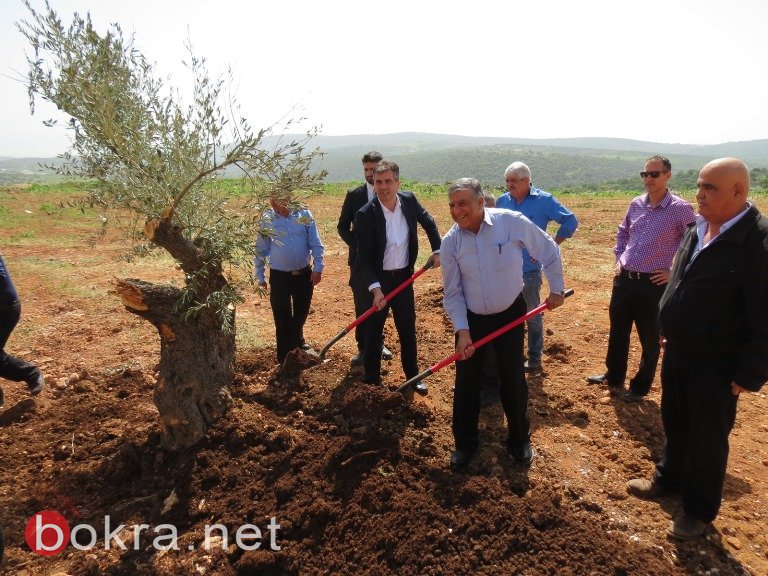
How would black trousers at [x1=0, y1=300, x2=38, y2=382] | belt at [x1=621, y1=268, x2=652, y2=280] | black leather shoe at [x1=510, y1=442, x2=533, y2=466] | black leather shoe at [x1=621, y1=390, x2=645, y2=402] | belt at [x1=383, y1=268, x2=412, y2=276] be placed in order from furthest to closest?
black leather shoe at [x1=621, y1=390, x2=645, y2=402] → belt at [x1=383, y1=268, x2=412, y2=276] → black trousers at [x1=0, y1=300, x2=38, y2=382] → belt at [x1=621, y1=268, x2=652, y2=280] → black leather shoe at [x1=510, y1=442, x2=533, y2=466]

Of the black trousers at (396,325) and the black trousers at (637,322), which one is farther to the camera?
the black trousers at (396,325)

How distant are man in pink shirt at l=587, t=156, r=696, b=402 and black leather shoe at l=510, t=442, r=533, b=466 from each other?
168 centimetres

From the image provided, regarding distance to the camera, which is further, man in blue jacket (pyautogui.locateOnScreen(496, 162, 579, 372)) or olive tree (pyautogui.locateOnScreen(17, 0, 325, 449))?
man in blue jacket (pyautogui.locateOnScreen(496, 162, 579, 372))

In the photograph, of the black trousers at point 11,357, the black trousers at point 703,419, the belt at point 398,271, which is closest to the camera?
the black trousers at point 703,419

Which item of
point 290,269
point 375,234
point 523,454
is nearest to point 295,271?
point 290,269

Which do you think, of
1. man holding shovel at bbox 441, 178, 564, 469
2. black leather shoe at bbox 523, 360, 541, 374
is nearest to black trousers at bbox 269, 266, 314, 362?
man holding shovel at bbox 441, 178, 564, 469

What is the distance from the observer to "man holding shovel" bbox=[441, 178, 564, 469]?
347 centimetres

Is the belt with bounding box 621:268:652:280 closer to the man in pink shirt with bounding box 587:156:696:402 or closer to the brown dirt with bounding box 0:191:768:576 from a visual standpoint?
the man in pink shirt with bounding box 587:156:696:402

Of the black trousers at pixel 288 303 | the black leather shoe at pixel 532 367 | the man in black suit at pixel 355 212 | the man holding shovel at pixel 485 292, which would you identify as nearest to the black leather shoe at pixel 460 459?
the man holding shovel at pixel 485 292

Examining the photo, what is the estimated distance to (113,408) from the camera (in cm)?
475

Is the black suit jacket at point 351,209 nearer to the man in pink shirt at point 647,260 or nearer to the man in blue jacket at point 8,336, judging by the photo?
the man in pink shirt at point 647,260

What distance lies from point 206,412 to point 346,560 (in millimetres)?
1827

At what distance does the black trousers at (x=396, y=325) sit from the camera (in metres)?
4.76

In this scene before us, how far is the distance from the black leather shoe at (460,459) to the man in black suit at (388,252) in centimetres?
120
